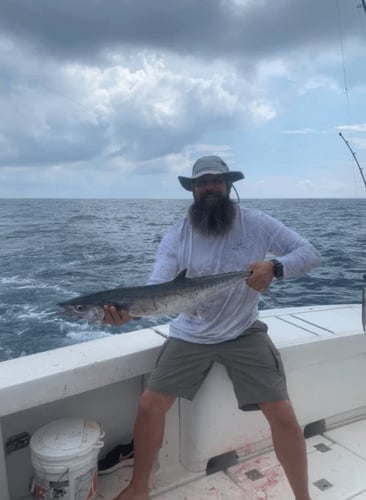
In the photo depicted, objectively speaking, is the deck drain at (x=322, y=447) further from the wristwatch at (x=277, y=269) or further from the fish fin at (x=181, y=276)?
the fish fin at (x=181, y=276)

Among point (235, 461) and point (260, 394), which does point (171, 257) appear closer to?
point (260, 394)

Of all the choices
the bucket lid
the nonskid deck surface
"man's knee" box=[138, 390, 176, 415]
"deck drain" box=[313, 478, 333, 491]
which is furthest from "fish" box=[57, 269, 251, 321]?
"deck drain" box=[313, 478, 333, 491]

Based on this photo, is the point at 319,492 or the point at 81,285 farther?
the point at 81,285

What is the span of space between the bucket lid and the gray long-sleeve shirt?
0.64m

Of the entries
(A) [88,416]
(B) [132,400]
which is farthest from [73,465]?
(B) [132,400]

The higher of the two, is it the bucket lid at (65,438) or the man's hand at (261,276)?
the man's hand at (261,276)

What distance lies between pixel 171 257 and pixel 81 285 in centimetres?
755

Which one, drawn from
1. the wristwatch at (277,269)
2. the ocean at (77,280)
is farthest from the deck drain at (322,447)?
the wristwatch at (277,269)

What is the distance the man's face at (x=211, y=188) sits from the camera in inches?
A: 96.3

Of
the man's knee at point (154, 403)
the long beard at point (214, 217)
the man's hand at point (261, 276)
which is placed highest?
the long beard at point (214, 217)

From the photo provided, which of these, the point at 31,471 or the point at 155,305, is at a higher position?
the point at 155,305

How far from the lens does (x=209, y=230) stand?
93.9 inches

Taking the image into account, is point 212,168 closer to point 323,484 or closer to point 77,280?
point 323,484

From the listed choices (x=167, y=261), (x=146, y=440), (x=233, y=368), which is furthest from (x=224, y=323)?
(x=146, y=440)
